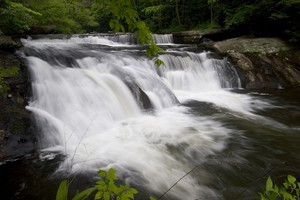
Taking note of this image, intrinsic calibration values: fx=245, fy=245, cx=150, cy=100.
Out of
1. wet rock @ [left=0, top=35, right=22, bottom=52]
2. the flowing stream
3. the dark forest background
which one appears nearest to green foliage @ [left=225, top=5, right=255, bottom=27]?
the dark forest background

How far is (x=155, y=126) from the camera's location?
522 cm

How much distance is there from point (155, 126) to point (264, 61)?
6.98 metres

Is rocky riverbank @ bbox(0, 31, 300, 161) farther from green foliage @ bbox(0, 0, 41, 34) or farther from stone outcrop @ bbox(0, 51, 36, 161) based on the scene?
green foliage @ bbox(0, 0, 41, 34)

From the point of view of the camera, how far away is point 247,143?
443cm

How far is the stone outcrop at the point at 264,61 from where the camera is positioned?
9.39 m

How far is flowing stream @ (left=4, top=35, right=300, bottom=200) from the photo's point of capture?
3434 millimetres

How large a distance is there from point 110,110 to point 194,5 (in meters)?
19.6

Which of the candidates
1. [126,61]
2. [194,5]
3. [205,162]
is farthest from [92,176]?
[194,5]

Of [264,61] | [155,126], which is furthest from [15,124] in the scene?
[264,61]

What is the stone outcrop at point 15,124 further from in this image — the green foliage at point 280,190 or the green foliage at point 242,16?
the green foliage at point 242,16

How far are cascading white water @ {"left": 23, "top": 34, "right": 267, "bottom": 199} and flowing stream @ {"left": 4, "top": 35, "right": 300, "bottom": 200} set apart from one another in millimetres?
19

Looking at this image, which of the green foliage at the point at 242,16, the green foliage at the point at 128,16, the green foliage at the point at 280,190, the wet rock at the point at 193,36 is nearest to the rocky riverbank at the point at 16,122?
the green foliage at the point at 128,16

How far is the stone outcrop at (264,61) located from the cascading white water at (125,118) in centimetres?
163

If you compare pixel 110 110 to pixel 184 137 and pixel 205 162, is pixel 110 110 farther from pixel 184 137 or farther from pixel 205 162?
pixel 205 162
